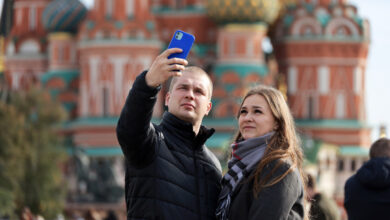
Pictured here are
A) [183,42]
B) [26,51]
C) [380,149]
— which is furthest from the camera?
[26,51]

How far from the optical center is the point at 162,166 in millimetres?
6156

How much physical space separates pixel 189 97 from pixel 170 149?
0.96ft

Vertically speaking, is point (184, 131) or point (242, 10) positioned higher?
point (184, 131)

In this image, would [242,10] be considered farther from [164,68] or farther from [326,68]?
[164,68]

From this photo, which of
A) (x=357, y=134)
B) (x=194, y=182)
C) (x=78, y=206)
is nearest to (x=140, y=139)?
(x=194, y=182)

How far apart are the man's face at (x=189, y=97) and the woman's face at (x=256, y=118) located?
327 millimetres

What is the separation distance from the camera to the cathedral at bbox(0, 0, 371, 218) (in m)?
45.2

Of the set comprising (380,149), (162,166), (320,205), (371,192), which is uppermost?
(162,166)

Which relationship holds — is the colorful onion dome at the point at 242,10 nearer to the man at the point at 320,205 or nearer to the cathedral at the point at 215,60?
the cathedral at the point at 215,60

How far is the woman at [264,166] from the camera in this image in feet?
18.7

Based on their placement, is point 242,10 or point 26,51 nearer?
point 242,10

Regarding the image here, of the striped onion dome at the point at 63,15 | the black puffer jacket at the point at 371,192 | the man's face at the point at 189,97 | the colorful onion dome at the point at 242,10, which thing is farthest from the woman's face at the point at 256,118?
the striped onion dome at the point at 63,15

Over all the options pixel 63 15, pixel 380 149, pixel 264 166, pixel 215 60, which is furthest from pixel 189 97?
pixel 63 15

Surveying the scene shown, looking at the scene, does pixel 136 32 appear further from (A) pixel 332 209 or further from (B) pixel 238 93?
(A) pixel 332 209
